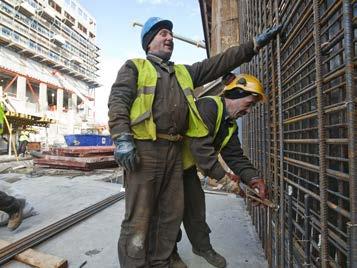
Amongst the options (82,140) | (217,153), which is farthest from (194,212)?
(82,140)

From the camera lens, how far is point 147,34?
240 cm

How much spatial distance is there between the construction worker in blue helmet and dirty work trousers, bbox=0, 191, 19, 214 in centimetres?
189

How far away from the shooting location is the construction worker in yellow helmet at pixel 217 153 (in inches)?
85.0

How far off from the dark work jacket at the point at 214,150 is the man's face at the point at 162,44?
521 millimetres

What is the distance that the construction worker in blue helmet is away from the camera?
6.68 feet

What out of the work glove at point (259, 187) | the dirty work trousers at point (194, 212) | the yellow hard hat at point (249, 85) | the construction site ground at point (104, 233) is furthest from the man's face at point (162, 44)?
the construction site ground at point (104, 233)

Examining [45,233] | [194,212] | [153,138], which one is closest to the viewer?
→ [153,138]

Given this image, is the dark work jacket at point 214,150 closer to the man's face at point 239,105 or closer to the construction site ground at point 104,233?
the man's face at point 239,105

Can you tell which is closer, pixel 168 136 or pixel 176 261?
pixel 168 136

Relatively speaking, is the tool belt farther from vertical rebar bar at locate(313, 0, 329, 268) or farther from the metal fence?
vertical rebar bar at locate(313, 0, 329, 268)

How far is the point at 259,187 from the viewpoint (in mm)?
2186

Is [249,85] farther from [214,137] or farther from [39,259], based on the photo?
[39,259]

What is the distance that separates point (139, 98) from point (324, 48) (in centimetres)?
132

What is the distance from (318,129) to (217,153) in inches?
45.8
